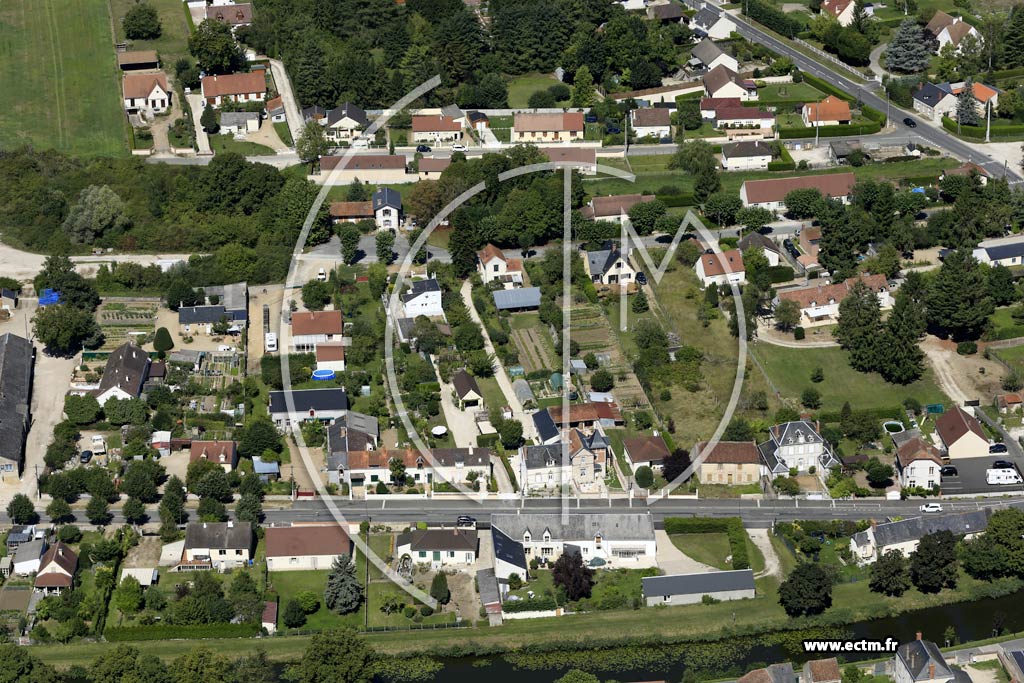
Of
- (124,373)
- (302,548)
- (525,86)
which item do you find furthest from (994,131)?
(302,548)

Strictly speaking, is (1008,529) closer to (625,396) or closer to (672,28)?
(625,396)

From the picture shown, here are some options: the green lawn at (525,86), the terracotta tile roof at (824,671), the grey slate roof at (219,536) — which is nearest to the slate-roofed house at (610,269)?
the green lawn at (525,86)

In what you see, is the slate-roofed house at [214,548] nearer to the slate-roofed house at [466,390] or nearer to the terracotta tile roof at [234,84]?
the slate-roofed house at [466,390]

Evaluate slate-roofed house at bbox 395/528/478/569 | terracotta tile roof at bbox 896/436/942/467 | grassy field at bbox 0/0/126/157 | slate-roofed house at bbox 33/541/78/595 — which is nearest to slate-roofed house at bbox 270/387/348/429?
slate-roofed house at bbox 395/528/478/569

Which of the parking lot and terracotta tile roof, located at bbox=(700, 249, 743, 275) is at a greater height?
terracotta tile roof, located at bbox=(700, 249, 743, 275)

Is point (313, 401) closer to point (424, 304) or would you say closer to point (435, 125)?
point (424, 304)

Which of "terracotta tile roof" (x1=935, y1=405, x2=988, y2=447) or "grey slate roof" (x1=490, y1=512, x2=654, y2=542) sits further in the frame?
"terracotta tile roof" (x1=935, y1=405, x2=988, y2=447)

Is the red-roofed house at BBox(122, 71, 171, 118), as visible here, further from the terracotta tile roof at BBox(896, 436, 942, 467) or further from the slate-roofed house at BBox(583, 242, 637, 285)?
the terracotta tile roof at BBox(896, 436, 942, 467)
